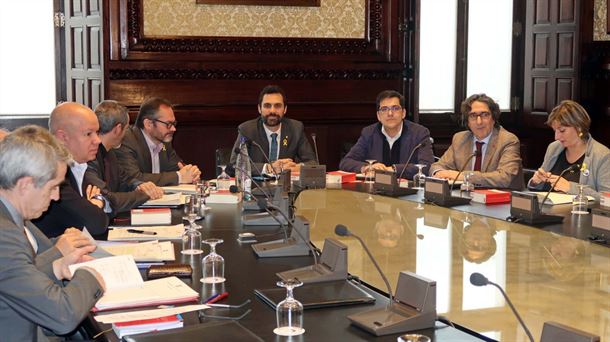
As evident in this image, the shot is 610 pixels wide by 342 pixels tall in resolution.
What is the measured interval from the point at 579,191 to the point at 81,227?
2494 mm

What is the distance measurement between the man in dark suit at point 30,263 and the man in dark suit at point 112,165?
62.4 inches

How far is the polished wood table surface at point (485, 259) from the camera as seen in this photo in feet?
9.45

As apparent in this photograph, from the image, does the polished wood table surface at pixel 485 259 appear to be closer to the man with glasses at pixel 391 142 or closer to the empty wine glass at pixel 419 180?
the empty wine glass at pixel 419 180

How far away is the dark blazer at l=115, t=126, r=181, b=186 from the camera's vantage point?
17.1 ft

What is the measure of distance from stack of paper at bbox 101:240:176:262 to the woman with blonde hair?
97.8 inches

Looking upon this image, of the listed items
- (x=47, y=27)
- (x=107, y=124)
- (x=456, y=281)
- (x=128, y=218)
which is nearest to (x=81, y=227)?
(x=128, y=218)

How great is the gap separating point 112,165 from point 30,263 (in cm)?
236

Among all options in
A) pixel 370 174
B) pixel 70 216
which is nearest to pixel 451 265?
pixel 70 216

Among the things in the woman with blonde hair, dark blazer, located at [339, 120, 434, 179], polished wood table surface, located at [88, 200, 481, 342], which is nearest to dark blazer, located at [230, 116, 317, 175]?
dark blazer, located at [339, 120, 434, 179]

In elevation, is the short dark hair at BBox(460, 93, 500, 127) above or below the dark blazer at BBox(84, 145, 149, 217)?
above

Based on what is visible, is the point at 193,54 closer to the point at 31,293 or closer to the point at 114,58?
the point at 114,58

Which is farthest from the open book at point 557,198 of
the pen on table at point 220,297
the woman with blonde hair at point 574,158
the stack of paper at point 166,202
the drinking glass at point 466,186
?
the pen on table at point 220,297

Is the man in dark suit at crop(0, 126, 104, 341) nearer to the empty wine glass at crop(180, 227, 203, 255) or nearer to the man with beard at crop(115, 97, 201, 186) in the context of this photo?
the empty wine glass at crop(180, 227, 203, 255)

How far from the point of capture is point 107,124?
15.2 ft
